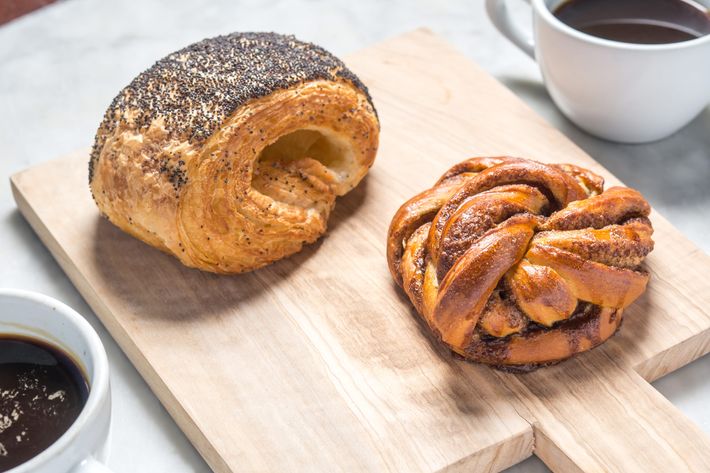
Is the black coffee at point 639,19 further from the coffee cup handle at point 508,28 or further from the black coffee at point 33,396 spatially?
the black coffee at point 33,396

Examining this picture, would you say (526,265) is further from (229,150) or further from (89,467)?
(89,467)

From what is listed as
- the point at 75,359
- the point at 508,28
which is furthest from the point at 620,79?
the point at 75,359

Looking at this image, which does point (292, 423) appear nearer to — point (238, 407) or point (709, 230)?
point (238, 407)

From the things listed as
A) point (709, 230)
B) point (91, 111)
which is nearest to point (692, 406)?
point (709, 230)

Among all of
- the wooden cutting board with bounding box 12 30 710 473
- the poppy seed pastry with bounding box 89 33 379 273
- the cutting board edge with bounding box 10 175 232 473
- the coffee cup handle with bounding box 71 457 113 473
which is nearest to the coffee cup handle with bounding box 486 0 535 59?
the wooden cutting board with bounding box 12 30 710 473

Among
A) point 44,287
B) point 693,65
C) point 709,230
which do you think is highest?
point 693,65

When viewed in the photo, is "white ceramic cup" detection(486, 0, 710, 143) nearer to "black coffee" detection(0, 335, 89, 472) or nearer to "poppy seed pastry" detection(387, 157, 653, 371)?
"poppy seed pastry" detection(387, 157, 653, 371)
